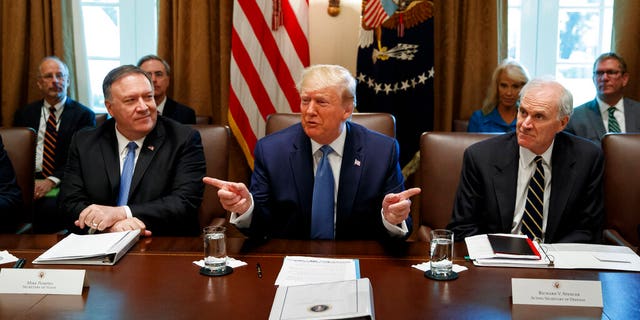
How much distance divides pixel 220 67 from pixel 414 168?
156 cm

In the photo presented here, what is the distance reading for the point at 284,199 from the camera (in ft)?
8.24

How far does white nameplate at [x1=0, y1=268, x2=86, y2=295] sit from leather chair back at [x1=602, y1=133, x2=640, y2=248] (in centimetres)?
211

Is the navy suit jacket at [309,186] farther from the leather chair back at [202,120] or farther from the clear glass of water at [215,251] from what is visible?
the leather chair back at [202,120]

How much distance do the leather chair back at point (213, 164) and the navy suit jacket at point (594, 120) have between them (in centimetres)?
217

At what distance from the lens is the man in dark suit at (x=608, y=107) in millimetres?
3994

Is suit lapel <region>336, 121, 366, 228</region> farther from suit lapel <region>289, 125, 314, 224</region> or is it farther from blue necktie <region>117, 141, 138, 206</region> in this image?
blue necktie <region>117, 141, 138, 206</region>

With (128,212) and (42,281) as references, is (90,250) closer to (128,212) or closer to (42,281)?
(42,281)

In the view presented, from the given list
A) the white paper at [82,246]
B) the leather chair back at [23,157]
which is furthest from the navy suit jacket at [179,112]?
the white paper at [82,246]

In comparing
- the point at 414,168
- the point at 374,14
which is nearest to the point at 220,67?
the point at 374,14

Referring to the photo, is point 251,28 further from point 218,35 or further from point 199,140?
point 199,140

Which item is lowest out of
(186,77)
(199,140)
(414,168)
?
(414,168)

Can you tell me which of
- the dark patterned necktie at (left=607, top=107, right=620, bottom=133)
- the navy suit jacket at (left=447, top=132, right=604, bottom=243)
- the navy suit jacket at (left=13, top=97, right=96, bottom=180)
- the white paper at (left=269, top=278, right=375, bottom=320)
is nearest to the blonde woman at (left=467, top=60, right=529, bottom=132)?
the dark patterned necktie at (left=607, top=107, right=620, bottom=133)

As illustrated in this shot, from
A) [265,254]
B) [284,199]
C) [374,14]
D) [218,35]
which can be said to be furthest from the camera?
[218,35]

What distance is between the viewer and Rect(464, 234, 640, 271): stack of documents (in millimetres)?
1871
